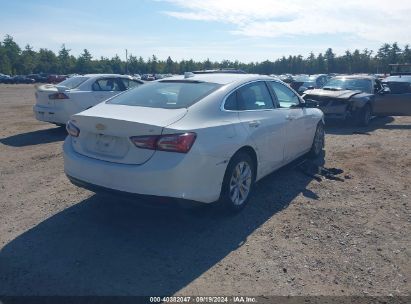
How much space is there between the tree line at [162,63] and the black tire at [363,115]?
253 ft

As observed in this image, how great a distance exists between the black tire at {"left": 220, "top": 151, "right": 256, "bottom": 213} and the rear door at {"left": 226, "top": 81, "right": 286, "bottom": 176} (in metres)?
0.22

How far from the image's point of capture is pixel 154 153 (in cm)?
384

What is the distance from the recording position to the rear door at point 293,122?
580 cm

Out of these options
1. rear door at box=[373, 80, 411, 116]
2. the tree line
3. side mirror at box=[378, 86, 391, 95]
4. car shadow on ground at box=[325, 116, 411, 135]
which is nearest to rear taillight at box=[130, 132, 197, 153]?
car shadow on ground at box=[325, 116, 411, 135]

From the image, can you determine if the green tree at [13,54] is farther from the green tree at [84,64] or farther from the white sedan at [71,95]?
the white sedan at [71,95]

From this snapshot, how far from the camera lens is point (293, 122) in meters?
5.94

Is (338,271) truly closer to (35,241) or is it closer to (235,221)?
(235,221)

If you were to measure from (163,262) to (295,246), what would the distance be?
135 centimetres

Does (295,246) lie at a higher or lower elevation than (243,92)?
lower

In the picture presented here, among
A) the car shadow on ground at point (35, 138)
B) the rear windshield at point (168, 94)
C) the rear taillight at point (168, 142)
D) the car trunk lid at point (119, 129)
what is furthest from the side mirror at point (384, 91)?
the rear taillight at point (168, 142)

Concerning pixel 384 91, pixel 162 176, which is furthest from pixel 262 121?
pixel 384 91

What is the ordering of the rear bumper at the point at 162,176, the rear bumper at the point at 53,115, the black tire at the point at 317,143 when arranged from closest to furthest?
the rear bumper at the point at 162,176
the black tire at the point at 317,143
the rear bumper at the point at 53,115

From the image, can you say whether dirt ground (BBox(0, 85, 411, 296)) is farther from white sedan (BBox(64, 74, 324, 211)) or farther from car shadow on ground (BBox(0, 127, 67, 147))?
car shadow on ground (BBox(0, 127, 67, 147))

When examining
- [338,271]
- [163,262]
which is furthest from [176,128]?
[338,271]
